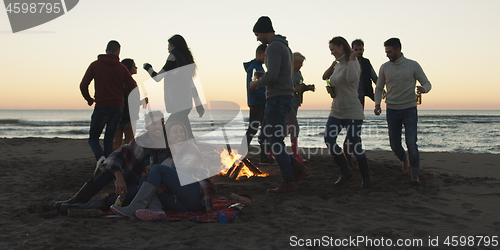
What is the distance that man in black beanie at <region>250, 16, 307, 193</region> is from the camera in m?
4.10

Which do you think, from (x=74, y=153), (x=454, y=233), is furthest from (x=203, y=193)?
(x=74, y=153)

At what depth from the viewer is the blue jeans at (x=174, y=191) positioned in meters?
3.10

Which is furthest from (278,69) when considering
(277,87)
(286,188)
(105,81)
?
(105,81)

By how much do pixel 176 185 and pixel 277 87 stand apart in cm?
177

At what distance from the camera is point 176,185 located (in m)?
3.16

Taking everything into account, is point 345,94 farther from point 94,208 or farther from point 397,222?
point 94,208

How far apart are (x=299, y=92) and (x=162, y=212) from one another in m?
4.12

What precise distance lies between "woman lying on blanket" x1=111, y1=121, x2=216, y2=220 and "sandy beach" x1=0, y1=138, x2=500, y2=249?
13 cm

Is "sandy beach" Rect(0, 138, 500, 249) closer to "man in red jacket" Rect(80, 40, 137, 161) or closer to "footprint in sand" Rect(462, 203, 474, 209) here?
"footprint in sand" Rect(462, 203, 474, 209)

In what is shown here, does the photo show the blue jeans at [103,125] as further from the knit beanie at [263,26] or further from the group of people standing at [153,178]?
the knit beanie at [263,26]

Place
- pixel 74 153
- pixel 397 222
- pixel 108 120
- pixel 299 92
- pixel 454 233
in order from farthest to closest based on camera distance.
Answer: pixel 74 153 < pixel 299 92 < pixel 108 120 < pixel 397 222 < pixel 454 233

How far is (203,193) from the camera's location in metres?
3.28

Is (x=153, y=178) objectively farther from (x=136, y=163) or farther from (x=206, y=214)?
(x=206, y=214)

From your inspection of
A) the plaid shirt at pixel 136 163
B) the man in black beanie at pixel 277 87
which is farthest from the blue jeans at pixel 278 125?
the plaid shirt at pixel 136 163
